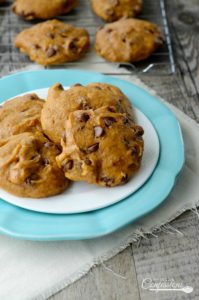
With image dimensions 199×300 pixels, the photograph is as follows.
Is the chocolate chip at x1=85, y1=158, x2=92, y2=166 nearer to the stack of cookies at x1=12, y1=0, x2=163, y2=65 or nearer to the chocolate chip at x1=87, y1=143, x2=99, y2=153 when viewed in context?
the chocolate chip at x1=87, y1=143, x2=99, y2=153

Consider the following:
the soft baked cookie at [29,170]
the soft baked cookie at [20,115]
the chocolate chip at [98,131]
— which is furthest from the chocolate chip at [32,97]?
the chocolate chip at [98,131]

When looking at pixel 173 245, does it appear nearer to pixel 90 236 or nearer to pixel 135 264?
pixel 135 264

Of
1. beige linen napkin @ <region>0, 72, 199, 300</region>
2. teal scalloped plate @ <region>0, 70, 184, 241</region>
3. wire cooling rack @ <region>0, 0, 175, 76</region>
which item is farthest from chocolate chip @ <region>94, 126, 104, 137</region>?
wire cooling rack @ <region>0, 0, 175, 76</region>

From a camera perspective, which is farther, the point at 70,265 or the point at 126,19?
the point at 126,19

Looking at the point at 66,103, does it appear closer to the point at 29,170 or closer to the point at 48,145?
the point at 48,145

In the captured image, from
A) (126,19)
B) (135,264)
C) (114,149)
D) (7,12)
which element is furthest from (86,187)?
(7,12)

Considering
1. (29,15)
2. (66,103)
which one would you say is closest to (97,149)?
(66,103)

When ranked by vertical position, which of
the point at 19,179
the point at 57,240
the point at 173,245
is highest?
the point at 19,179
